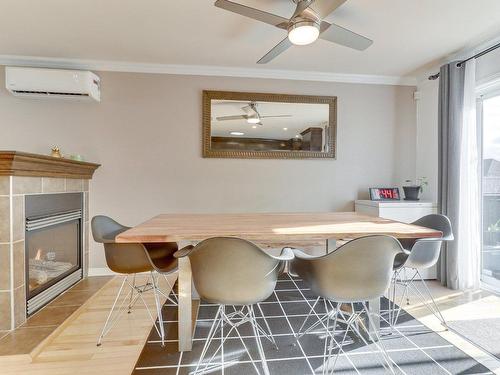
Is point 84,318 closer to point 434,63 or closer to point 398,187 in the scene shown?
point 398,187

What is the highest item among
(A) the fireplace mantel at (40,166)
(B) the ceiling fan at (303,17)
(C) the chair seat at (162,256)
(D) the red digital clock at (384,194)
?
(B) the ceiling fan at (303,17)

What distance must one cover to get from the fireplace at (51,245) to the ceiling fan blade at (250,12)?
2022 mm

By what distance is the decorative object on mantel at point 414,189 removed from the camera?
343 centimetres

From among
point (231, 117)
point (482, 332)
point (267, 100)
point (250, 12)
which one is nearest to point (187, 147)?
point (231, 117)

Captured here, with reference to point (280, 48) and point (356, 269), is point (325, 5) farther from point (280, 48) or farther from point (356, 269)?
point (356, 269)

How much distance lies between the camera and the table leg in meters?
1.85

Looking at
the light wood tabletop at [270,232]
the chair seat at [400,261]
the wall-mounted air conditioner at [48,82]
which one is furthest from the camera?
the wall-mounted air conditioner at [48,82]

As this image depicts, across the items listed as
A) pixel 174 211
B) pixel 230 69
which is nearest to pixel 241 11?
pixel 230 69

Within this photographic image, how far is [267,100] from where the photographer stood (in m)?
3.58

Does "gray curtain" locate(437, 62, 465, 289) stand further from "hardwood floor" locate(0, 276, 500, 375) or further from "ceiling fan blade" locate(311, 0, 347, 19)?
"ceiling fan blade" locate(311, 0, 347, 19)

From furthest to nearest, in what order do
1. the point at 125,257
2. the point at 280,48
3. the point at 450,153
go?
1. the point at 450,153
2. the point at 280,48
3. the point at 125,257

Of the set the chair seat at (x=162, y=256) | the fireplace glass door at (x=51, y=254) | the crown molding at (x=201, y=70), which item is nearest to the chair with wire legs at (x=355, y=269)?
the chair seat at (x=162, y=256)

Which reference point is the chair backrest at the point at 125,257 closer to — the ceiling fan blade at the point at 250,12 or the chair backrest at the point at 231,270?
the chair backrest at the point at 231,270

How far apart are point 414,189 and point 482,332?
5.48ft
